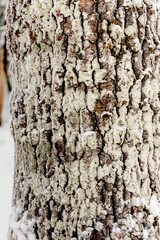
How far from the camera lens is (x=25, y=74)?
1294mm

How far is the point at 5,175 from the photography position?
20.4 feet

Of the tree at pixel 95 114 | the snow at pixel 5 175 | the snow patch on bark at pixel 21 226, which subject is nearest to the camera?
the tree at pixel 95 114

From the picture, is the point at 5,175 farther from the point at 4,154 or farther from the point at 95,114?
the point at 95,114

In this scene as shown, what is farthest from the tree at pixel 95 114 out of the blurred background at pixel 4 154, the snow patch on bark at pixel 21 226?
the blurred background at pixel 4 154

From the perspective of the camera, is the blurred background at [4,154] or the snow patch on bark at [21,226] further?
the blurred background at [4,154]

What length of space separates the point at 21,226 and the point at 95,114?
1.95ft

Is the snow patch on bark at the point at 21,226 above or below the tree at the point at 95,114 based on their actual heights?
below

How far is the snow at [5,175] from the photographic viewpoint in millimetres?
4125

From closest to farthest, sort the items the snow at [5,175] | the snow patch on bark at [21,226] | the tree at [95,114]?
1. the tree at [95,114]
2. the snow patch on bark at [21,226]
3. the snow at [5,175]

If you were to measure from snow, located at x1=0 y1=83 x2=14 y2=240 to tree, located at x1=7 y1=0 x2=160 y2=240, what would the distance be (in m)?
2.61

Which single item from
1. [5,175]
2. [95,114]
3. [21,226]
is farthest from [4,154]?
[95,114]

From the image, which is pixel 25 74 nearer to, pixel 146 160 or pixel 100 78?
pixel 100 78

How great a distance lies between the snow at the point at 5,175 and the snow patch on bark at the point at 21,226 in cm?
236

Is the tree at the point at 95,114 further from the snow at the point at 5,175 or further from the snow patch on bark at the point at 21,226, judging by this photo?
the snow at the point at 5,175
